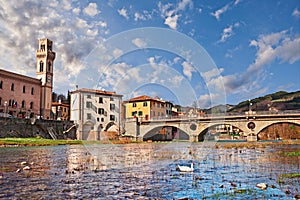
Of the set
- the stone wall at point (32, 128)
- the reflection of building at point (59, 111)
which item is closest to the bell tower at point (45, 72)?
the stone wall at point (32, 128)

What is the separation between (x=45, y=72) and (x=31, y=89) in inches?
278

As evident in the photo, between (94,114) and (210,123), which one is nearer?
(210,123)

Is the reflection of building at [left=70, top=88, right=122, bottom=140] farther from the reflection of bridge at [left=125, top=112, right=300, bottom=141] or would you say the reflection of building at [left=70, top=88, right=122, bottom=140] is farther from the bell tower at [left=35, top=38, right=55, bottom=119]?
the bell tower at [left=35, top=38, right=55, bottom=119]

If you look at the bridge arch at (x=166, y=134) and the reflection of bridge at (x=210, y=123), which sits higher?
the reflection of bridge at (x=210, y=123)

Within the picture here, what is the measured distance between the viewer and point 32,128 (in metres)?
64.2

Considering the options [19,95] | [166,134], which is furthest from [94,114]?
[166,134]

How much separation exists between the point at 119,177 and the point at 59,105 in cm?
8880

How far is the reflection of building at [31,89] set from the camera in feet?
227

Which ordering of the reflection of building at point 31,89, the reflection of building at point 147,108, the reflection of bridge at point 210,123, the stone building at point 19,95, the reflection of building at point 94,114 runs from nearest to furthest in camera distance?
the reflection of bridge at point 210,123
the stone building at point 19,95
the reflection of building at point 31,89
the reflection of building at point 94,114
the reflection of building at point 147,108

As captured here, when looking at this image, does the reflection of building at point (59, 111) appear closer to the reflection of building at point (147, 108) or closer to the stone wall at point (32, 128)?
the stone wall at point (32, 128)

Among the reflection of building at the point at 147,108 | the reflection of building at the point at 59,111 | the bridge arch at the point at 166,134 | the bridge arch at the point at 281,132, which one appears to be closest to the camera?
the reflection of building at the point at 147,108

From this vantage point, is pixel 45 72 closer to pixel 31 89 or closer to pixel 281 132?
pixel 31 89

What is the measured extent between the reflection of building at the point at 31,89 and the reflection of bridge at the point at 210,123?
81.0 feet

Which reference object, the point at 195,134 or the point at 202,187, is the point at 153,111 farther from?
the point at 202,187
